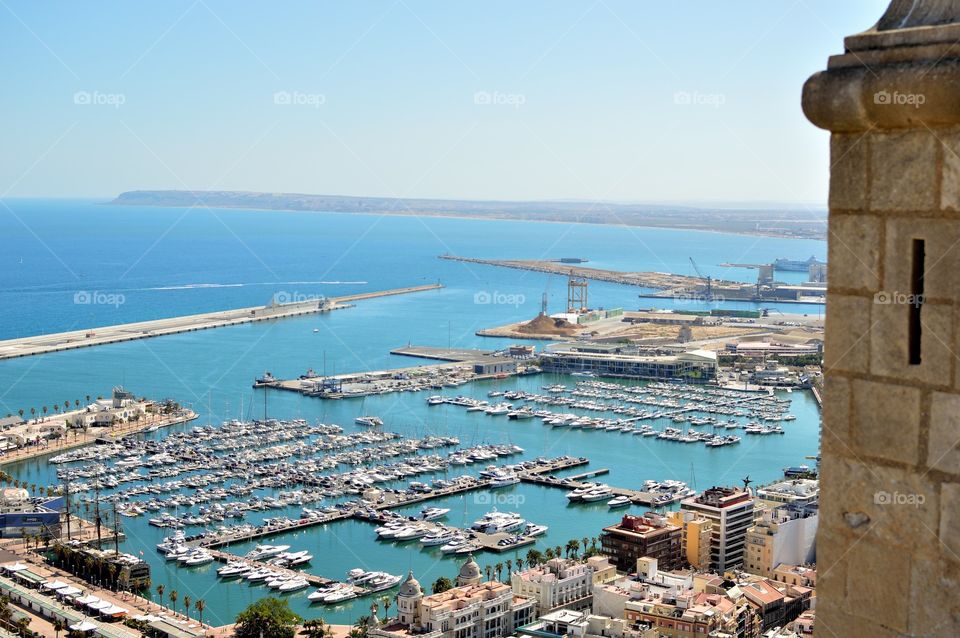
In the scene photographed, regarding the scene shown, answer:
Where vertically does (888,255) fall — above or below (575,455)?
above

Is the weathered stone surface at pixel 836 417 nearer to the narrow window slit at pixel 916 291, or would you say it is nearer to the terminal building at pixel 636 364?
the narrow window slit at pixel 916 291

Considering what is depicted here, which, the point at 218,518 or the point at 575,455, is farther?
the point at 575,455

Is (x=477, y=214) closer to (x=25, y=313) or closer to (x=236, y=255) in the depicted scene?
(x=236, y=255)

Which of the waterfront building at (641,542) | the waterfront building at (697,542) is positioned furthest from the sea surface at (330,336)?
the waterfront building at (697,542)

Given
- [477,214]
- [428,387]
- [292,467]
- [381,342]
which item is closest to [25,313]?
[381,342]

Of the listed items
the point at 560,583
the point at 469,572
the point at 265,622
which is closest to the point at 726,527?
the point at 560,583

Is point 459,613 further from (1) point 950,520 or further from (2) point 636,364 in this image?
(2) point 636,364
